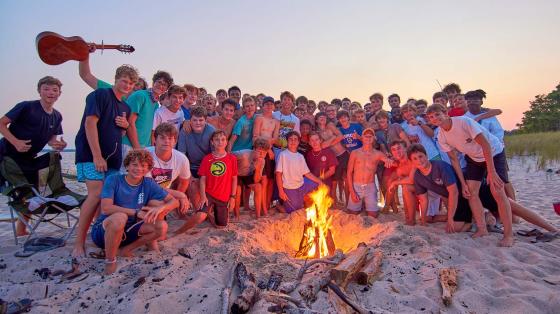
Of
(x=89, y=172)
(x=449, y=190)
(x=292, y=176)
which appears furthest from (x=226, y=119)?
(x=449, y=190)

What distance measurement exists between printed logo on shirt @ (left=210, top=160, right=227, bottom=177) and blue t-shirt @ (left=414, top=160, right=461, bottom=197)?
302 cm

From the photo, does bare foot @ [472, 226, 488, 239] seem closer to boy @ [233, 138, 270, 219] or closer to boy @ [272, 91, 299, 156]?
boy @ [233, 138, 270, 219]

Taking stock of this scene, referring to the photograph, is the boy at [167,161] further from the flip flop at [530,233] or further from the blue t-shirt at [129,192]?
the flip flop at [530,233]

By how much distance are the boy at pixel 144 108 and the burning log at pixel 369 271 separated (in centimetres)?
327

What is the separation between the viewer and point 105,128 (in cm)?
393

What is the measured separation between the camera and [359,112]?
22.1 ft

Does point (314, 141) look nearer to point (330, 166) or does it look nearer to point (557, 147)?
point (330, 166)

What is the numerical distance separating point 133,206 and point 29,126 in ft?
7.47

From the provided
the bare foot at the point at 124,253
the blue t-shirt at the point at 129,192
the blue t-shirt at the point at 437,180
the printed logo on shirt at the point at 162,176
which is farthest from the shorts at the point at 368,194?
the bare foot at the point at 124,253

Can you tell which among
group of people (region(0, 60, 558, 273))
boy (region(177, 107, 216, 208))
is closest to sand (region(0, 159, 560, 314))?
group of people (region(0, 60, 558, 273))

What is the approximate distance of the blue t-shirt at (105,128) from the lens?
3.81 meters

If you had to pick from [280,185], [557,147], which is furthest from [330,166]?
[557,147]

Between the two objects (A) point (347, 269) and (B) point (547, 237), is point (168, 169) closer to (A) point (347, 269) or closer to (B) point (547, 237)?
(A) point (347, 269)

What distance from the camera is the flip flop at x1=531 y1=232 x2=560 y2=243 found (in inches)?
159
